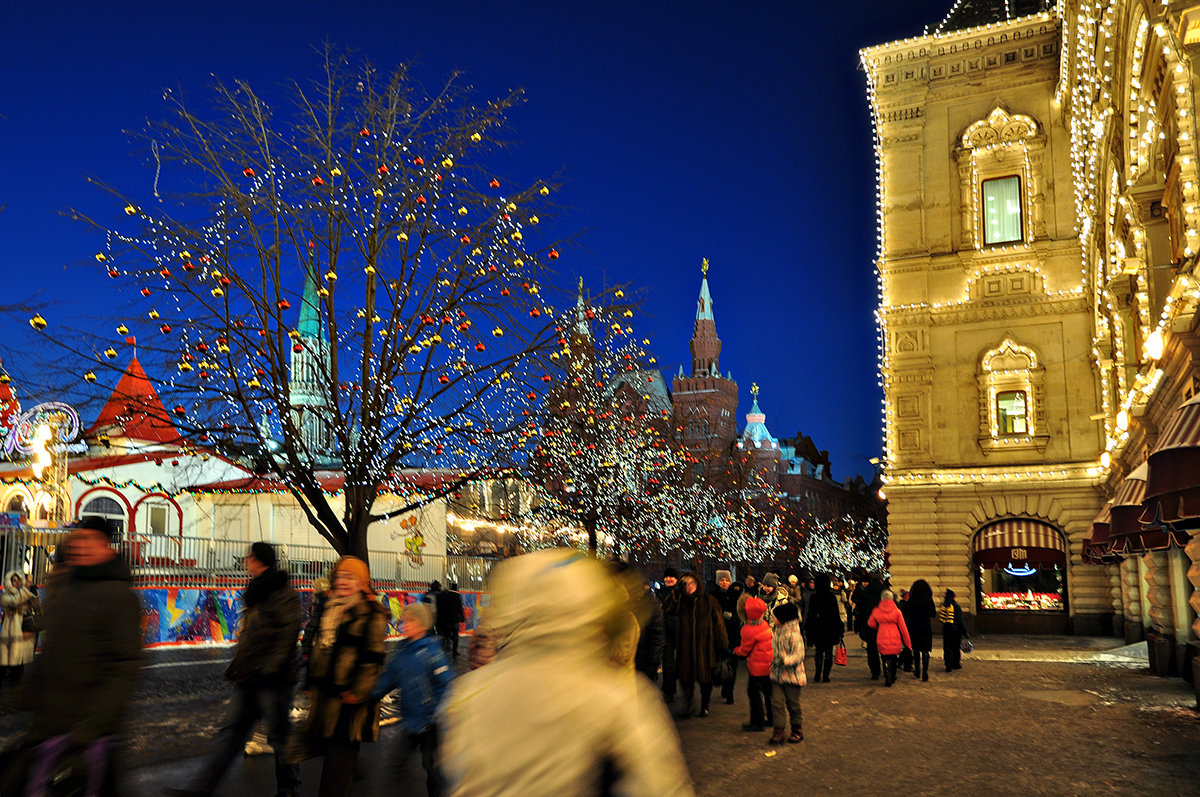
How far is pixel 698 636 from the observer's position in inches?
509

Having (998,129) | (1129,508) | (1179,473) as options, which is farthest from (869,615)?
(998,129)

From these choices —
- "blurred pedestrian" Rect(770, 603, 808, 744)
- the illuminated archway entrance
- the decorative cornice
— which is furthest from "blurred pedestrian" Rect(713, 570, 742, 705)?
the decorative cornice

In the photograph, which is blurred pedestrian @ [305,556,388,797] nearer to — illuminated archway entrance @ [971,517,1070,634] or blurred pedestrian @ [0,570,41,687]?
blurred pedestrian @ [0,570,41,687]

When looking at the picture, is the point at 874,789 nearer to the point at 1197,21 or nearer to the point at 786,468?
the point at 1197,21

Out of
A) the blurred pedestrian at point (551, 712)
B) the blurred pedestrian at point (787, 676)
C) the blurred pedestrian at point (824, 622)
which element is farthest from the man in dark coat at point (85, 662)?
the blurred pedestrian at point (824, 622)

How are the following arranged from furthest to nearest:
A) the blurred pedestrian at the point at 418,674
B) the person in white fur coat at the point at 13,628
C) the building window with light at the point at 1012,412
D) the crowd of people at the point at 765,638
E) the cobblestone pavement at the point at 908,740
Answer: the building window with light at the point at 1012,412 < the person in white fur coat at the point at 13,628 < the crowd of people at the point at 765,638 < the cobblestone pavement at the point at 908,740 < the blurred pedestrian at the point at 418,674

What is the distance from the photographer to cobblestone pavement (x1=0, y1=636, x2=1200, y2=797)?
898cm

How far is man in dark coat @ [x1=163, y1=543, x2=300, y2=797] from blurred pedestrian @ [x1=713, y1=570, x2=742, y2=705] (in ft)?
24.2

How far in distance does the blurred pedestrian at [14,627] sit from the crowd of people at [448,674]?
0.02 metres

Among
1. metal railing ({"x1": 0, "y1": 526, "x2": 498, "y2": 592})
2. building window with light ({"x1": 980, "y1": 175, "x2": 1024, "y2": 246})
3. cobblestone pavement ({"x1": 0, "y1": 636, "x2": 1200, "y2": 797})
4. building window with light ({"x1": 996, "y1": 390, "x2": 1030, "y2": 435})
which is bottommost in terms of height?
cobblestone pavement ({"x1": 0, "y1": 636, "x2": 1200, "y2": 797})

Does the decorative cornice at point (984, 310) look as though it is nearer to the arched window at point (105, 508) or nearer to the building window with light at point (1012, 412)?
the building window with light at point (1012, 412)

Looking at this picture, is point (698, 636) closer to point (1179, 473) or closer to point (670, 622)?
point (670, 622)

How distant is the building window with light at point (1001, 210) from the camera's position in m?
34.3

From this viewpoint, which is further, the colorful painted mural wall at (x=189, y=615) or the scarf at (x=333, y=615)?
the colorful painted mural wall at (x=189, y=615)
